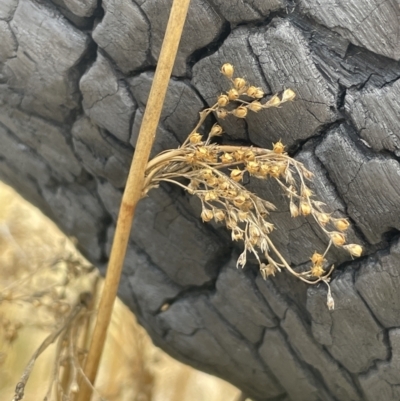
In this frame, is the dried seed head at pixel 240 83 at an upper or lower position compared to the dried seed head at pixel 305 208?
upper

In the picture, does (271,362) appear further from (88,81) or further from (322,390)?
(88,81)

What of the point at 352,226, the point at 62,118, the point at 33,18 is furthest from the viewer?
the point at 62,118

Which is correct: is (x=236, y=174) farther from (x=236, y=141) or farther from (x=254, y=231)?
(x=236, y=141)

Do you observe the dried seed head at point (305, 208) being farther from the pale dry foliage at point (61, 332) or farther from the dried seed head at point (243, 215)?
the pale dry foliage at point (61, 332)

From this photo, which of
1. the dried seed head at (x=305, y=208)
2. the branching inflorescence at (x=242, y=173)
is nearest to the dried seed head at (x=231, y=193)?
the branching inflorescence at (x=242, y=173)

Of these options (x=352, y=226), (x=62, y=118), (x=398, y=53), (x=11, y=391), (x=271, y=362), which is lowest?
(x=11, y=391)

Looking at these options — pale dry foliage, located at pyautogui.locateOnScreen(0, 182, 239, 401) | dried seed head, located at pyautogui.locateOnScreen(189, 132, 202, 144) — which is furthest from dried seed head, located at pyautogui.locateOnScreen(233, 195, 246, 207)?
pale dry foliage, located at pyautogui.locateOnScreen(0, 182, 239, 401)

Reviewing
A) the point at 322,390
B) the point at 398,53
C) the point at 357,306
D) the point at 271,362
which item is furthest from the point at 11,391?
the point at 398,53
